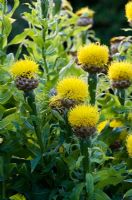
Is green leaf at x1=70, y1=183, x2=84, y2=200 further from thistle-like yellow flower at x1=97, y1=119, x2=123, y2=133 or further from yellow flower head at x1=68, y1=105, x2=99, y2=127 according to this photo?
thistle-like yellow flower at x1=97, y1=119, x2=123, y2=133

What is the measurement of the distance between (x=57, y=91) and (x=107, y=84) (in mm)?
305

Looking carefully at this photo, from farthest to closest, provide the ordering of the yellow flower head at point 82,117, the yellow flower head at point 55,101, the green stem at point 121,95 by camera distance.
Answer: the green stem at point 121,95, the yellow flower head at point 55,101, the yellow flower head at point 82,117

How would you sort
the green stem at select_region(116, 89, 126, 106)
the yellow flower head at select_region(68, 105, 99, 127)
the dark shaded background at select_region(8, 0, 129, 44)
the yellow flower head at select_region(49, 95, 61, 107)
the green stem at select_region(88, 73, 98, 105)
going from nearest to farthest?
the yellow flower head at select_region(68, 105, 99, 127)
the yellow flower head at select_region(49, 95, 61, 107)
the green stem at select_region(88, 73, 98, 105)
the green stem at select_region(116, 89, 126, 106)
the dark shaded background at select_region(8, 0, 129, 44)

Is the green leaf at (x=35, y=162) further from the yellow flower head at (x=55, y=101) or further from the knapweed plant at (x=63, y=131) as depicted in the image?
the yellow flower head at (x=55, y=101)

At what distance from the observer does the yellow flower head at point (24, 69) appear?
1.90 metres

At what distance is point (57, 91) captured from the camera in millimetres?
1945

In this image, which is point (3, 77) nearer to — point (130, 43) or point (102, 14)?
point (130, 43)

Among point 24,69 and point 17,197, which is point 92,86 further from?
point 17,197

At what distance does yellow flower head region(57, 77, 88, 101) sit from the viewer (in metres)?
1.88

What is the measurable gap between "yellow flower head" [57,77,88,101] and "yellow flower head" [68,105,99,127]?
64mm

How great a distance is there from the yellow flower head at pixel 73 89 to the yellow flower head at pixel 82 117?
6cm

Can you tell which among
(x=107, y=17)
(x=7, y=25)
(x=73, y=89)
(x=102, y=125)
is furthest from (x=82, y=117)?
(x=107, y=17)

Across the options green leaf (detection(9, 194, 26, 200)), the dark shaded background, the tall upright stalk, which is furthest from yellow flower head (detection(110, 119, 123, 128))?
the dark shaded background

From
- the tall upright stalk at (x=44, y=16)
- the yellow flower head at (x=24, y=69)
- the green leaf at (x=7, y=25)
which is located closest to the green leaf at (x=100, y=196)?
the yellow flower head at (x=24, y=69)
